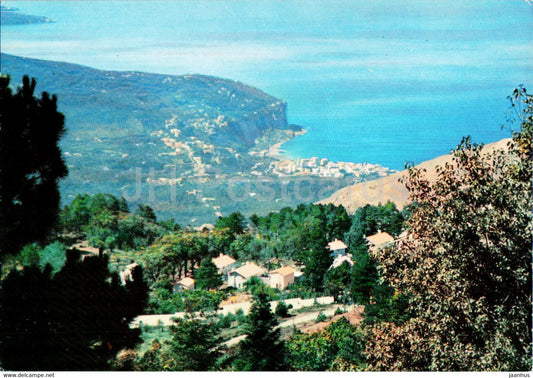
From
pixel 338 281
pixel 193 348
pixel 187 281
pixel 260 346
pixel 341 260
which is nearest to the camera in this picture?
pixel 260 346

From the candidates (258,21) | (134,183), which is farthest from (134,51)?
(134,183)

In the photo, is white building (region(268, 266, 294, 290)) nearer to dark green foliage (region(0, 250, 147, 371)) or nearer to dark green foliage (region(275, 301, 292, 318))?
dark green foliage (region(275, 301, 292, 318))

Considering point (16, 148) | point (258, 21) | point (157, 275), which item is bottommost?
point (157, 275)

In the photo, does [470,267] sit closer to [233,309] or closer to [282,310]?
[282,310]

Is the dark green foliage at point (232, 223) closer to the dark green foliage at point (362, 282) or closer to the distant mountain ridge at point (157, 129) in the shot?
the distant mountain ridge at point (157, 129)

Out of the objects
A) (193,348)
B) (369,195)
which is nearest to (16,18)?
(193,348)

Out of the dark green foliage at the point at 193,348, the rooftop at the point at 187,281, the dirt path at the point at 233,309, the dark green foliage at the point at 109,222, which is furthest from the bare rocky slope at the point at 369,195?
the dark green foliage at the point at 193,348

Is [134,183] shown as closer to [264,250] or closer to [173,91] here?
[173,91]
